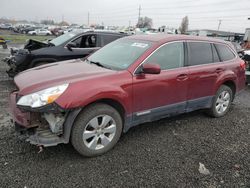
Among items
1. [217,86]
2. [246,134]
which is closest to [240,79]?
[217,86]

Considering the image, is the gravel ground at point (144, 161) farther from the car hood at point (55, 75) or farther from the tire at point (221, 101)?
the car hood at point (55, 75)

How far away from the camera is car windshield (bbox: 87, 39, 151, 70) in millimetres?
3414

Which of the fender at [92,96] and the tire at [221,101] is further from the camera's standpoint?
the tire at [221,101]

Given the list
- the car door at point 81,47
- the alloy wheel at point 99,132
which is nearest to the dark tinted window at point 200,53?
the alloy wheel at point 99,132

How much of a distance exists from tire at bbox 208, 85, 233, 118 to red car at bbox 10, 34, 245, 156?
0.09 ft

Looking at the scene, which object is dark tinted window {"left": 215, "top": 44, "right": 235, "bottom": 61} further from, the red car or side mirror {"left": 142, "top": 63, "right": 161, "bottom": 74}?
side mirror {"left": 142, "top": 63, "right": 161, "bottom": 74}

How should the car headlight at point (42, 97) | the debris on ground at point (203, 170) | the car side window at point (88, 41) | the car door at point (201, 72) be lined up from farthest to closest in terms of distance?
the car side window at point (88, 41) → the car door at point (201, 72) → the debris on ground at point (203, 170) → the car headlight at point (42, 97)

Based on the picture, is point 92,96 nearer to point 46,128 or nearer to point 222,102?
point 46,128

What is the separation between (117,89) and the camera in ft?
9.84

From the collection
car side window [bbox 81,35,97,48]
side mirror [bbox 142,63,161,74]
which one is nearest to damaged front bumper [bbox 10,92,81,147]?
side mirror [bbox 142,63,161,74]

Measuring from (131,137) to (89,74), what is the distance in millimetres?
1349

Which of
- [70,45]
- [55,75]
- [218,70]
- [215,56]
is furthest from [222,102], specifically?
[70,45]

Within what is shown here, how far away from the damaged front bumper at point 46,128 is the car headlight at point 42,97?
0.35 ft

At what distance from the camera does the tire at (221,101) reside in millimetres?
4520
